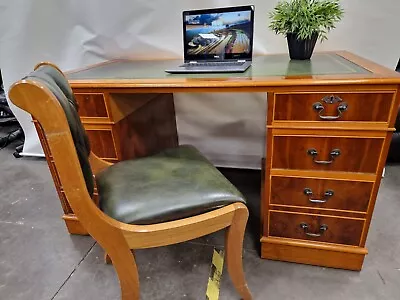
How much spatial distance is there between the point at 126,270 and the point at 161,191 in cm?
25

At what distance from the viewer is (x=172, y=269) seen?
45.8 inches

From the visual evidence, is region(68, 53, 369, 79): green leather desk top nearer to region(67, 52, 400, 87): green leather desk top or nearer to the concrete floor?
region(67, 52, 400, 87): green leather desk top

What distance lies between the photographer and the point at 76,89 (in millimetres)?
1041

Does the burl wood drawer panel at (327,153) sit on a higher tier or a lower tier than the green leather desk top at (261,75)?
lower

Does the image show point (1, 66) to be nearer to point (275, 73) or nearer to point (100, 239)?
point (100, 239)

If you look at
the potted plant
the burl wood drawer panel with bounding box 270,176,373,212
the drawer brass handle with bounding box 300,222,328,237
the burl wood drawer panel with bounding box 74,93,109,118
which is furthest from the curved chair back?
the potted plant

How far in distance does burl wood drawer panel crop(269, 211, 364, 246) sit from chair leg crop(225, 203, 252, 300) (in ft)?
0.81

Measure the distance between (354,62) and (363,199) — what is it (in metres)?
0.50

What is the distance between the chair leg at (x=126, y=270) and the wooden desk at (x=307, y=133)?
1.43 ft

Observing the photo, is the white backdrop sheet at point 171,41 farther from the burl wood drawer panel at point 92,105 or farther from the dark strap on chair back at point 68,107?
the dark strap on chair back at point 68,107

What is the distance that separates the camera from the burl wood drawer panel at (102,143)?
1.10 meters

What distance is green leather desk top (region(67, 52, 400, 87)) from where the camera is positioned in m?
0.87

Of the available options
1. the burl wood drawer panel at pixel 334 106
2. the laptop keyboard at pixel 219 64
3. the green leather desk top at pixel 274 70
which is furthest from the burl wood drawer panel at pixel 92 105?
the burl wood drawer panel at pixel 334 106

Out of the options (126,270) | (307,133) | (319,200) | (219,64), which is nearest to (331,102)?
(307,133)
